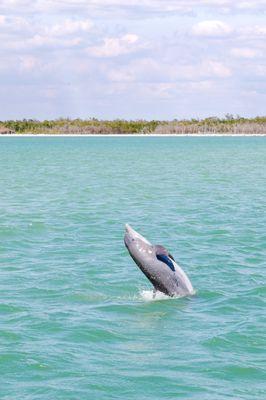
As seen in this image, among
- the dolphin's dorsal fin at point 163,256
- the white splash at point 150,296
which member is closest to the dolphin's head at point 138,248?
the dolphin's dorsal fin at point 163,256

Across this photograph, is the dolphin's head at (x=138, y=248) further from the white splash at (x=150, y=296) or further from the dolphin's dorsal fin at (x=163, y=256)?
the white splash at (x=150, y=296)

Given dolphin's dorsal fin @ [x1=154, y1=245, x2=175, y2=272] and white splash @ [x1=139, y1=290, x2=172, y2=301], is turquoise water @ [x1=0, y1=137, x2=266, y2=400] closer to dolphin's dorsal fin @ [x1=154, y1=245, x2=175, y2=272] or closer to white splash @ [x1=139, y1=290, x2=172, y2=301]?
white splash @ [x1=139, y1=290, x2=172, y2=301]

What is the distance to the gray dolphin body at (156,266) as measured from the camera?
19125 mm

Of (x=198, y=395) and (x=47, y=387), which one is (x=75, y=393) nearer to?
(x=47, y=387)

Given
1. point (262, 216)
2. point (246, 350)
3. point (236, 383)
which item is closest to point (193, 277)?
point (246, 350)

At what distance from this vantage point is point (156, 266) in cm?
1914

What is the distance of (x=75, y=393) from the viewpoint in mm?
14172

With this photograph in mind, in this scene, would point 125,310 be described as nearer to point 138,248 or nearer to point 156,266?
point 156,266

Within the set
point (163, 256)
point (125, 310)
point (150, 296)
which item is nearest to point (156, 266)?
point (163, 256)

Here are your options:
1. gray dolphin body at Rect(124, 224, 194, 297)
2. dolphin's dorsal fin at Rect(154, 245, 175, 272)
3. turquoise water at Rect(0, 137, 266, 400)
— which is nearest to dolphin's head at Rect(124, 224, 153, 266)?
gray dolphin body at Rect(124, 224, 194, 297)

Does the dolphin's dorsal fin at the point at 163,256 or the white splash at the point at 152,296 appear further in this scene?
the white splash at the point at 152,296

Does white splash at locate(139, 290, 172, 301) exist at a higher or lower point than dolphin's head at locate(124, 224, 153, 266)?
lower

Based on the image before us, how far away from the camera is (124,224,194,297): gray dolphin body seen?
19125mm

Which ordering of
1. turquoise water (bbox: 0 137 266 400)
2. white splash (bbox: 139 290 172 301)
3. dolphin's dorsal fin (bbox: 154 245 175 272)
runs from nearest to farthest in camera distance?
turquoise water (bbox: 0 137 266 400) < dolphin's dorsal fin (bbox: 154 245 175 272) < white splash (bbox: 139 290 172 301)
